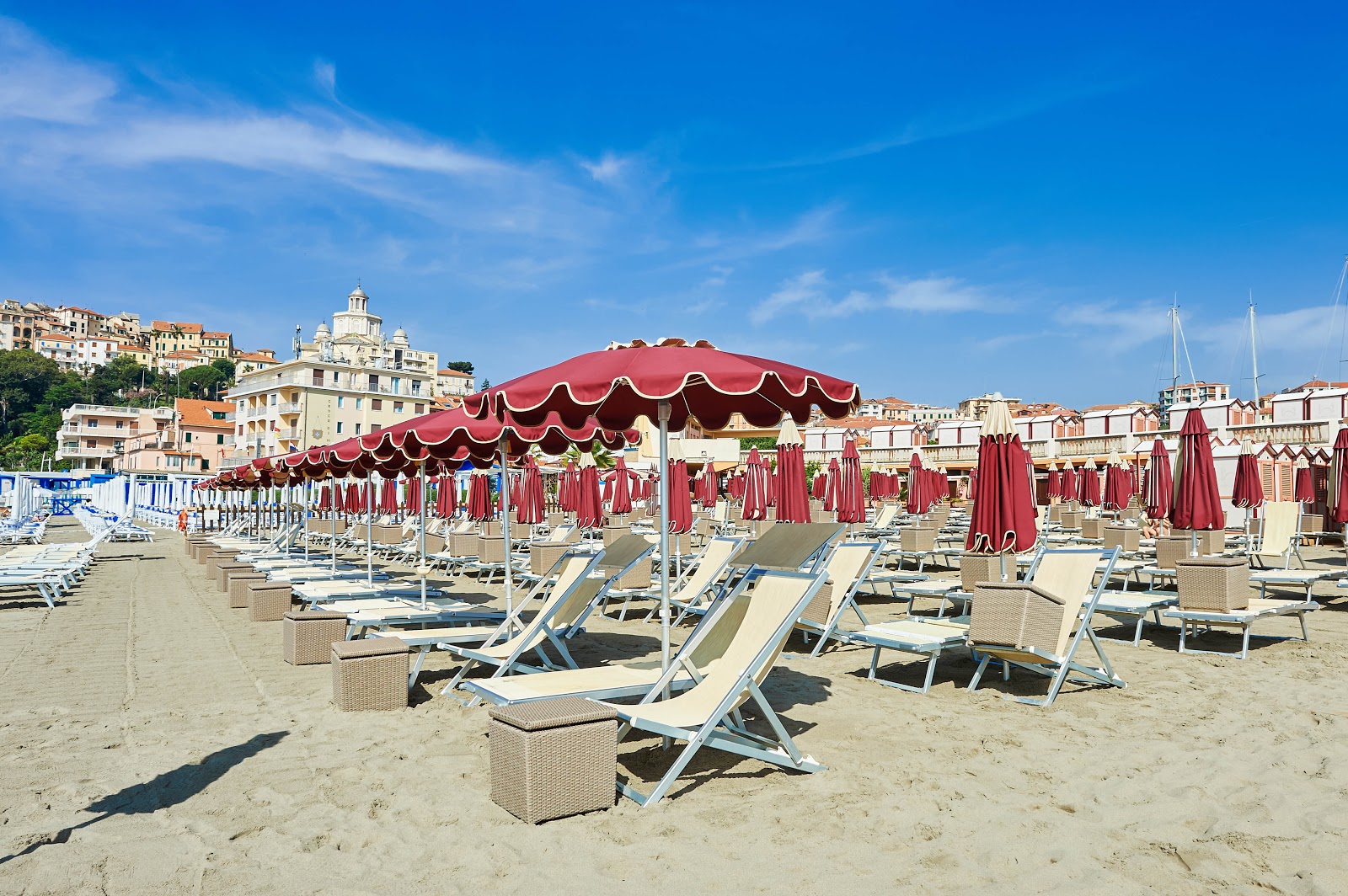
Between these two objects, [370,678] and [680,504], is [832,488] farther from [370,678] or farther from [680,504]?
[370,678]

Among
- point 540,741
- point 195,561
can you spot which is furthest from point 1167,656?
point 195,561

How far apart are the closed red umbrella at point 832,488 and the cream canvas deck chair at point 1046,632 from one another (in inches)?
410

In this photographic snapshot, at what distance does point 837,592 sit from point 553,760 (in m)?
4.45

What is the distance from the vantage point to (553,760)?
11.5 feet

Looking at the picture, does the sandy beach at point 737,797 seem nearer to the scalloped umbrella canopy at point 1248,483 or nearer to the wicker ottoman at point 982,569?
the wicker ottoman at point 982,569

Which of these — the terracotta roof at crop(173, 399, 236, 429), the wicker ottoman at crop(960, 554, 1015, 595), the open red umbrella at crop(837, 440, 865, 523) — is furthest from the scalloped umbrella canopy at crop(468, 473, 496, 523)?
the terracotta roof at crop(173, 399, 236, 429)

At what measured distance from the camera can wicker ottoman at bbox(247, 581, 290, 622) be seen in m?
9.27

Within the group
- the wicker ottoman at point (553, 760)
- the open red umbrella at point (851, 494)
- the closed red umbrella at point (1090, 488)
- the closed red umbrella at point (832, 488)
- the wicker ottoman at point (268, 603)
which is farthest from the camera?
the closed red umbrella at point (1090, 488)

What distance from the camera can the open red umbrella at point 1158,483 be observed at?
1582 centimetres

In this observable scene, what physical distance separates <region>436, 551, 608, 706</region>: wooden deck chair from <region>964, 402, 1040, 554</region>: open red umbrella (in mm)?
3212

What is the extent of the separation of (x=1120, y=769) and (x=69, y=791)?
4.72 m

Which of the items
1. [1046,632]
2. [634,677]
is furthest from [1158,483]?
[634,677]

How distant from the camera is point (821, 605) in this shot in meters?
7.33

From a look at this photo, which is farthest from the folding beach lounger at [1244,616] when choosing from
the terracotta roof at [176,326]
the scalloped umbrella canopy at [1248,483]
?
the terracotta roof at [176,326]
